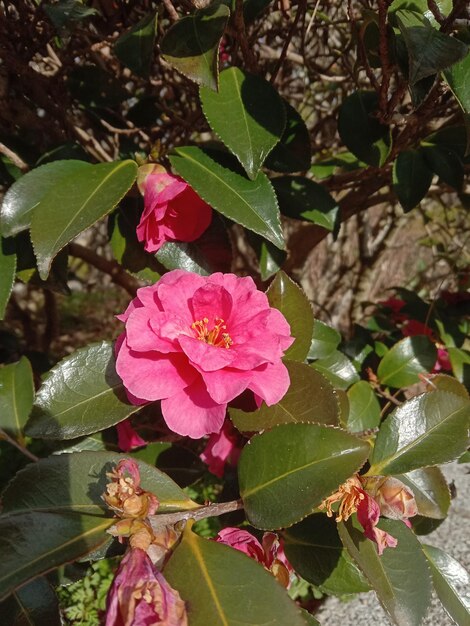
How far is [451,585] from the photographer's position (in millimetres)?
934

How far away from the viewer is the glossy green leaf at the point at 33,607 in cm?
79

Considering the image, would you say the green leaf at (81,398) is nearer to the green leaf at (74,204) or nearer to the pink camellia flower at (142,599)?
the green leaf at (74,204)

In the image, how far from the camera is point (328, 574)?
849 millimetres

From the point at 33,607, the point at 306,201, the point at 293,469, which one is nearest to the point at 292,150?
the point at 306,201

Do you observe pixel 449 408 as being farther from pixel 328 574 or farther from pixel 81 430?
pixel 81 430

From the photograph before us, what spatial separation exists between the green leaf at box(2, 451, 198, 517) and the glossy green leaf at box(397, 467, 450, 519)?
1.13ft

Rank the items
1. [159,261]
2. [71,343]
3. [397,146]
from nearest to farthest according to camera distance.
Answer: [159,261], [397,146], [71,343]

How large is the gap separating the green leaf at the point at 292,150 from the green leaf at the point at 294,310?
0.23 metres

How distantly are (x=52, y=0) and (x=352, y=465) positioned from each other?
1.02m

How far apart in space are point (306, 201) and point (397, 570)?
632 millimetres

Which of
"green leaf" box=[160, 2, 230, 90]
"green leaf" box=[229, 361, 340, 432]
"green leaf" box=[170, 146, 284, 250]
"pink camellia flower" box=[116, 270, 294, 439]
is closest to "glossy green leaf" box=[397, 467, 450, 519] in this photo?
"green leaf" box=[229, 361, 340, 432]

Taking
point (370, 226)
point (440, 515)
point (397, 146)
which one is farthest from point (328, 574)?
point (370, 226)

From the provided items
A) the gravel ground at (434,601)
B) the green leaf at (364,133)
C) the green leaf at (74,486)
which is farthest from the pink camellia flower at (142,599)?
the gravel ground at (434,601)

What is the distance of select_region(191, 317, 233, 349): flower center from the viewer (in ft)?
2.46
